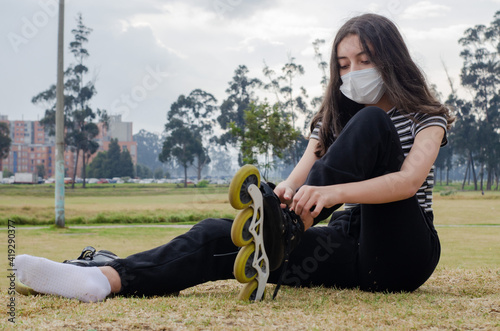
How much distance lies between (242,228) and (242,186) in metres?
0.12

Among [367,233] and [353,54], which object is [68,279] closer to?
[367,233]

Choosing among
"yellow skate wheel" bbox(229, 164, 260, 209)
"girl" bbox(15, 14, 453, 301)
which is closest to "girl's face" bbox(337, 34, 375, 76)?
"girl" bbox(15, 14, 453, 301)

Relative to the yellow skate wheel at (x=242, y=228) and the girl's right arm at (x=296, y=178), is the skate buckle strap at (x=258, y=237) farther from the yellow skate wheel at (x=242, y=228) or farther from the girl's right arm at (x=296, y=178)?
the girl's right arm at (x=296, y=178)

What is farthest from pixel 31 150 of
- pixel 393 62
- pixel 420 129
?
pixel 420 129

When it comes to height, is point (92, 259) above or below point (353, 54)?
below

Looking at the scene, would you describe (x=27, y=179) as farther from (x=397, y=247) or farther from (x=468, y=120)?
(x=397, y=247)

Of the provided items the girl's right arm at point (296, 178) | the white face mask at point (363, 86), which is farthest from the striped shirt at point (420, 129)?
the girl's right arm at point (296, 178)

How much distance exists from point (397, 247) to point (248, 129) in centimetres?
1439

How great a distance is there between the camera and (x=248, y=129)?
15961 mm

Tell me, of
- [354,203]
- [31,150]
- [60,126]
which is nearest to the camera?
[354,203]

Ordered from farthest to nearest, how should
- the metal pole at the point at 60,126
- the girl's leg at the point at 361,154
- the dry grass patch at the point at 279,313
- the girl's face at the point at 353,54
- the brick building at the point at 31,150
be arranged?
the brick building at the point at 31,150, the metal pole at the point at 60,126, the girl's face at the point at 353,54, the girl's leg at the point at 361,154, the dry grass patch at the point at 279,313

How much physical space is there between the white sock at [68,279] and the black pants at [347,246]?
0.07 meters

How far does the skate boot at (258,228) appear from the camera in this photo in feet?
4.42

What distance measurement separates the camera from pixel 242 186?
1345mm
